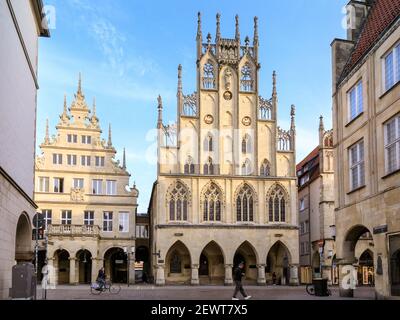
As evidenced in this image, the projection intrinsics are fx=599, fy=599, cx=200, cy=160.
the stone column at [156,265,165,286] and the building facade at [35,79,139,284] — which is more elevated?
the building facade at [35,79,139,284]

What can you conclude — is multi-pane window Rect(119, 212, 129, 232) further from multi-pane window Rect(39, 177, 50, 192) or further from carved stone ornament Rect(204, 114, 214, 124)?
carved stone ornament Rect(204, 114, 214, 124)

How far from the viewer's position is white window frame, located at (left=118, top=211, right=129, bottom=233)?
53188 millimetres

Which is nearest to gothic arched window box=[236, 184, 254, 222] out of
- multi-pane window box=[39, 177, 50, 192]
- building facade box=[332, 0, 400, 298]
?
multi-pane window box=[39, 177, 50, 192]

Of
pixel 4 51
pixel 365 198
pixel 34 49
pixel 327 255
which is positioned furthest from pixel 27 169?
pixel 327 255

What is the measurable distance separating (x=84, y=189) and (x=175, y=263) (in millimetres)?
10272

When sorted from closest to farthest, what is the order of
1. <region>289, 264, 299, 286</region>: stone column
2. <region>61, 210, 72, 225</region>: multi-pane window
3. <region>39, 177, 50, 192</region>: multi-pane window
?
<region>289, 264, 299, 286</region>: stone column
<region>39, 177, 50, 192</region>: multi-pane window
<region>61, 210, 72, 225</region>: multi-pane window

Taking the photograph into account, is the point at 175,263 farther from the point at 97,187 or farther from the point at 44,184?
the point at 44,184

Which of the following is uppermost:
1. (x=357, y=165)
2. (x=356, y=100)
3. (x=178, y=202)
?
(x=356, y=100)

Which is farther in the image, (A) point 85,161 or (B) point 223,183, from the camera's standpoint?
(A) point 85,161

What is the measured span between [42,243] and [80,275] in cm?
468

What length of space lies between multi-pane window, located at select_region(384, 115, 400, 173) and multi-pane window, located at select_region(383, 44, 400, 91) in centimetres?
130

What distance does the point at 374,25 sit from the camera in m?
24.8

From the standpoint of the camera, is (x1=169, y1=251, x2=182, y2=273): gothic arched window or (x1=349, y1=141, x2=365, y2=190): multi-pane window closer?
(x1=349, y1=141, x2=365, y2=190): multi-pane window

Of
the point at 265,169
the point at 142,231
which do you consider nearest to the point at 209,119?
the point at 265,169
